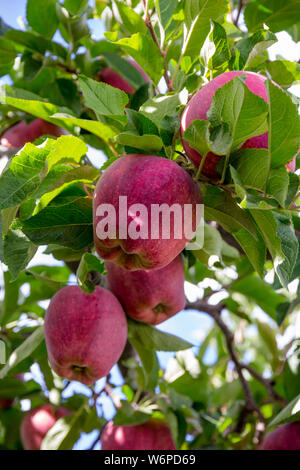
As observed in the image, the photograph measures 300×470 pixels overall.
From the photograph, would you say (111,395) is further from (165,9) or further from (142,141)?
(165,9)

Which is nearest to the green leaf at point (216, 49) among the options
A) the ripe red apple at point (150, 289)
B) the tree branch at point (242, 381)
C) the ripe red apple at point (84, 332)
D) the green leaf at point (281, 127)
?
the green leaf at point (281, 127)

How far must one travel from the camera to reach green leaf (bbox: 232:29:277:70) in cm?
106

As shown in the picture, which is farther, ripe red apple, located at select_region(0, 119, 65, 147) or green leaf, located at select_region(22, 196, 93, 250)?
ripe red apple, located at select_region(0, 119, 65, 147)

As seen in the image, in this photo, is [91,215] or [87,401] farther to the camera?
[87,401]

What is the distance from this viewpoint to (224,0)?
45.4 inches

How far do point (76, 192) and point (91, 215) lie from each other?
54mm

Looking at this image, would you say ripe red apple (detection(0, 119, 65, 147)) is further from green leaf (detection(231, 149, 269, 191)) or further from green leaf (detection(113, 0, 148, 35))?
green leaf (detection(231, 149, 269, 191))

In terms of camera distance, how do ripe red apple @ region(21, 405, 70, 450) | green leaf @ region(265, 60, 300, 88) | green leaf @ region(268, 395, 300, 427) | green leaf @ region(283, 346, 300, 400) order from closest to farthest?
green leaf @ region(265, 60, 300, 88) < green leaf @ region(268, 395, 300, 427) < green leaf @ region(283, 346, 300, 400) < ripe red apple @ region(21, 405, 70, 450)

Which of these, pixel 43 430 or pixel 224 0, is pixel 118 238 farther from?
pixel 43 430

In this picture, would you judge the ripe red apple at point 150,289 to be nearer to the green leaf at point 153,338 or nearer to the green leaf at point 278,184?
the green leaf at point 153,338

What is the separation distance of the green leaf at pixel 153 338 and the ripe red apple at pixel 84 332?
0.13m

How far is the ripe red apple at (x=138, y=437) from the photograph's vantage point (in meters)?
1.65

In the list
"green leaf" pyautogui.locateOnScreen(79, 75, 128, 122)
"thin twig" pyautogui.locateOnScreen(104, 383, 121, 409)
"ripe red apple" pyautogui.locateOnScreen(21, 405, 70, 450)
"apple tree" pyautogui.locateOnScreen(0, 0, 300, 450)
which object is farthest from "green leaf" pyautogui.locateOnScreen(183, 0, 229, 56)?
"ripe red apple" pyautogui.locateOnScreen(21, 405, 70, 450)
